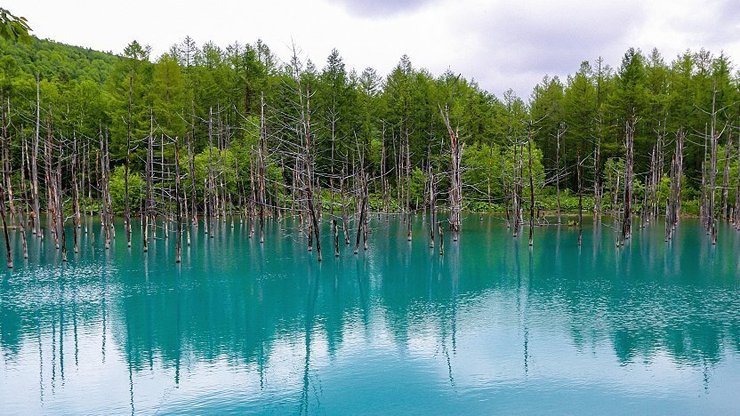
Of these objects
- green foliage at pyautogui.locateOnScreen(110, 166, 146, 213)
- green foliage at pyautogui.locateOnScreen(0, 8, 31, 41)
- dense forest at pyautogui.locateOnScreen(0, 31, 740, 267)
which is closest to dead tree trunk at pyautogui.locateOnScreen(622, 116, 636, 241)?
dense forest at pyautogui.locateOnScreen(0, 31, 740, 267)

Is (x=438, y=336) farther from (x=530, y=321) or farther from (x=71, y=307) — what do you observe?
(x=71, y=307)

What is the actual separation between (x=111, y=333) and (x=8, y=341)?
2.58 meters

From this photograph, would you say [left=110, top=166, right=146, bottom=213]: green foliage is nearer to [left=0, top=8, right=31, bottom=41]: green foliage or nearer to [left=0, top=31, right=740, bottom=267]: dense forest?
[left=0, top=31, right=740, bottom=267]: dense forest

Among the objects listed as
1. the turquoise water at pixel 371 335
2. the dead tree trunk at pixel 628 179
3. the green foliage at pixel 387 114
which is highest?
the green foliage at pixel 387 114

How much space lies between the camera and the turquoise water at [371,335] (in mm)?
12562

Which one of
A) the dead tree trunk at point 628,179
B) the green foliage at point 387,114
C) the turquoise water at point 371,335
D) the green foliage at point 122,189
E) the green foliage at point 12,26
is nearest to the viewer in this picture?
the green foliage at point 12,26

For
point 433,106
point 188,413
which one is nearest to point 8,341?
point 188,413

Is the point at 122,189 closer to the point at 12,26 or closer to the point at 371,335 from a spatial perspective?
the point at 371,335

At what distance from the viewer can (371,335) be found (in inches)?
675

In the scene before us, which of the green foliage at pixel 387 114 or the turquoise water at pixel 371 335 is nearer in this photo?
the turquoise water at pixel 371 335

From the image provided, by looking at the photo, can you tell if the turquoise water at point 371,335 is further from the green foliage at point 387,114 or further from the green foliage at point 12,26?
the green foliage at point 387,114

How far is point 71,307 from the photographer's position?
1975 centimetres

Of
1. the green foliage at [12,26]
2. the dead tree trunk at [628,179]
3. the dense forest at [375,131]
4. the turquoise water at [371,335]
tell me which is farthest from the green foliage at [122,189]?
the green foliage at [12,26]

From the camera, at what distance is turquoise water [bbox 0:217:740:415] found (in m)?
12.6
